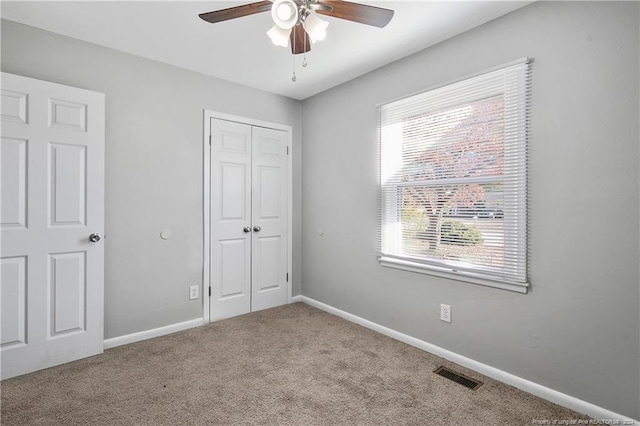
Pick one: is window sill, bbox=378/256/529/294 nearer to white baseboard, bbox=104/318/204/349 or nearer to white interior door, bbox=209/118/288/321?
white interior door, bbox=209/118/288/321

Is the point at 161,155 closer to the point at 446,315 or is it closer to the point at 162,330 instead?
the point at 162,330

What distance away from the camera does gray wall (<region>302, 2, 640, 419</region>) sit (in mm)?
1731

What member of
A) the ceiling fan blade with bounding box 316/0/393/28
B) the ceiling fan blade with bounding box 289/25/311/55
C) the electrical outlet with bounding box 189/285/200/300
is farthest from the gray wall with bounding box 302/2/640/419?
the electrical outlet with bounding box 189/285/200/300

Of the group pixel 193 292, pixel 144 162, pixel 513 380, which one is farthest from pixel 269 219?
pixel 513 380

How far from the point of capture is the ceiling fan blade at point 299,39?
1811 mm

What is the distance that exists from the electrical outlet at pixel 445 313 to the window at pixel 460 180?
246 mm

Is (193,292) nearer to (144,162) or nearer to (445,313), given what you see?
(144,162)

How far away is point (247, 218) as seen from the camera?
3.55 m

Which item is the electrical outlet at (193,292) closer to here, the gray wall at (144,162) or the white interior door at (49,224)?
the gray wall at (144,162)

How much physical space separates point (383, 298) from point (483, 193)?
129 centimetres

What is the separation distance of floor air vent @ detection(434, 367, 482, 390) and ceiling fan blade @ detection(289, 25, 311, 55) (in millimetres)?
2331

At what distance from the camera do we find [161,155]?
2.98 metres

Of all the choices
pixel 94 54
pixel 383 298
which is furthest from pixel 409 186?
pixel 94 54

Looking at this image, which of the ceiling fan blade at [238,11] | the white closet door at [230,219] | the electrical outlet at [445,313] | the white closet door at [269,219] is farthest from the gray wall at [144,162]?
the electrical outlet at [445,313]
